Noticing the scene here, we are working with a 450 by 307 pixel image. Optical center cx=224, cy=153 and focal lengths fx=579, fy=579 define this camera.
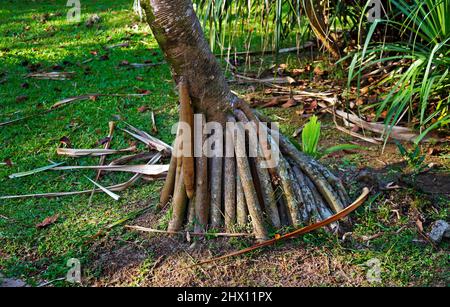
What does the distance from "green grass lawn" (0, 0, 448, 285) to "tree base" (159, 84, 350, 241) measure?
0.20 meters

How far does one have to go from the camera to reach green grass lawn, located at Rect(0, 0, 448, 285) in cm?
308

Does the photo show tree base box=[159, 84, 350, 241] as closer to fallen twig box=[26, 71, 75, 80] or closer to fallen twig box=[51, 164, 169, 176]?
fallen twig box=[51, 164, 169, 176]

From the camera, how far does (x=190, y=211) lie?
3.29 m

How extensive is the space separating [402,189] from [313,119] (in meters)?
0.67

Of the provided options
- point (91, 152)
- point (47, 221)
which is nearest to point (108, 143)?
point (91, 152)

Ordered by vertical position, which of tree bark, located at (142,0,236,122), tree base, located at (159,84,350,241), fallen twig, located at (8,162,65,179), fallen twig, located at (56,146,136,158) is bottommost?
fallen twig, located at (8,162,65,179)

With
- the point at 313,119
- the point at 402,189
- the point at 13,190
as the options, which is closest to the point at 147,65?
the point at 13,190

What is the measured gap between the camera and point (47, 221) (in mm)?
3498

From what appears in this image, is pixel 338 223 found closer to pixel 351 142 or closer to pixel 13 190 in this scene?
pixel 351 142

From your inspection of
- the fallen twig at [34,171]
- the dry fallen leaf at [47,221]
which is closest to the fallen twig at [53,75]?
the fallen twig at [34,171]

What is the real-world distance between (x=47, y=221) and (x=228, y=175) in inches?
45.4

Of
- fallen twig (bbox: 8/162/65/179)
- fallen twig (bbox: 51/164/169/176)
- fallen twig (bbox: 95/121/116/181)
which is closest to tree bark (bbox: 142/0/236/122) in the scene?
fallen twig (bbox: 51/164/169/176)

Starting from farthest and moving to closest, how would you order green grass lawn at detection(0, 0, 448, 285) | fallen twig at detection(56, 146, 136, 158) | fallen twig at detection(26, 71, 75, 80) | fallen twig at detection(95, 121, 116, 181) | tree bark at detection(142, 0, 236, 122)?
fallen twig at detection(26, 71, 75, 80) < fallen twig at detection(56, 146, 136, 158) < fallen twig at detection(95, 121, 116, 181) < green grass lawn at detection(0, 0, 448, 285) < tree bark at detection(142, 0, 236, 122)

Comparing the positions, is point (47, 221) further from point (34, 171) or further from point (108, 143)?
point (108, 143)
